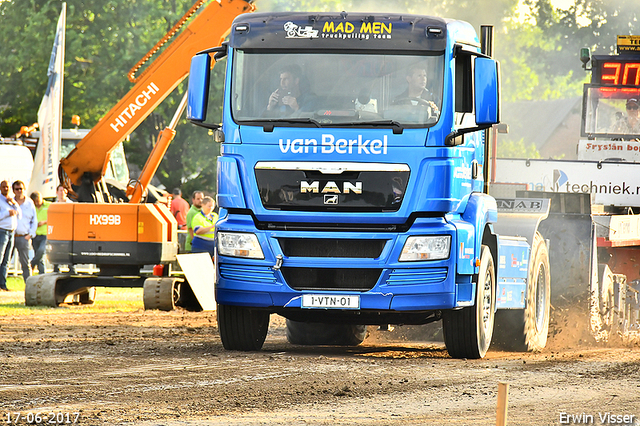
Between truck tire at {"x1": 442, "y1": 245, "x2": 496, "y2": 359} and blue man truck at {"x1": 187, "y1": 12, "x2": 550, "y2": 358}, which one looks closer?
blue man truck at {"x1": 187, "y1": 12, "x2": 550, "y2": 358}

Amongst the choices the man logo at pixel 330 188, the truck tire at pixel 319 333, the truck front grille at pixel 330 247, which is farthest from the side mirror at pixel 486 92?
the truck tire at pixel 319 333

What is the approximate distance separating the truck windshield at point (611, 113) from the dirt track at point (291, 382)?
690cm

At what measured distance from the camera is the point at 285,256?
10125 mm

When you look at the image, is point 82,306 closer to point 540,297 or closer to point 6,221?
point 6,221

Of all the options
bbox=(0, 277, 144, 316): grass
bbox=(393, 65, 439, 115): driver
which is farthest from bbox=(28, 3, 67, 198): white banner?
bbox=(393, 65, 439, 115): driver

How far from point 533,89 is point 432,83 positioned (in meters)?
95.4

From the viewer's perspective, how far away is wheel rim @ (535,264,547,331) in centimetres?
1304

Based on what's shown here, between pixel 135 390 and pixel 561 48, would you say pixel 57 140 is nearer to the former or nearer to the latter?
pixel 135 390

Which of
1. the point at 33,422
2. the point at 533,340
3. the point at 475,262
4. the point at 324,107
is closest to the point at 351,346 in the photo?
the point at 533,340

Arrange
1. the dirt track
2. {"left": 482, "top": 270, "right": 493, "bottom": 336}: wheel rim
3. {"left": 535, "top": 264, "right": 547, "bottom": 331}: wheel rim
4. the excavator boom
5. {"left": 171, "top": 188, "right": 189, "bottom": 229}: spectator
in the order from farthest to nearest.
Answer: {"left": 171, "top": 188, "right": 189, "bottom": 229}: spectator
the excavator boom
{"left": 535, "top": 264, "right": 547, "bottom": 331}: wheel rim
{"left": 482, "top": 270, "right": 493, "bottom": 336}: wheel rim
the dirt track

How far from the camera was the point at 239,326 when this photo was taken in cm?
1086

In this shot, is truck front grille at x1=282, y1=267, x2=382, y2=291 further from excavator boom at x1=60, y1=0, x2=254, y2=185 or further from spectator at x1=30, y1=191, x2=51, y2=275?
spectator at x1=30, y1=191, x2=51, y2=275

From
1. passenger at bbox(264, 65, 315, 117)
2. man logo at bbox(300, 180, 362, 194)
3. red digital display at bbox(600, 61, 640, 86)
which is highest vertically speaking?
red digital display at bbox(600, 61, 640, 86)

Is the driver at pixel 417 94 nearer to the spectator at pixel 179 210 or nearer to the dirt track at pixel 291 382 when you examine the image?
the dirt track at pixel 291 382
